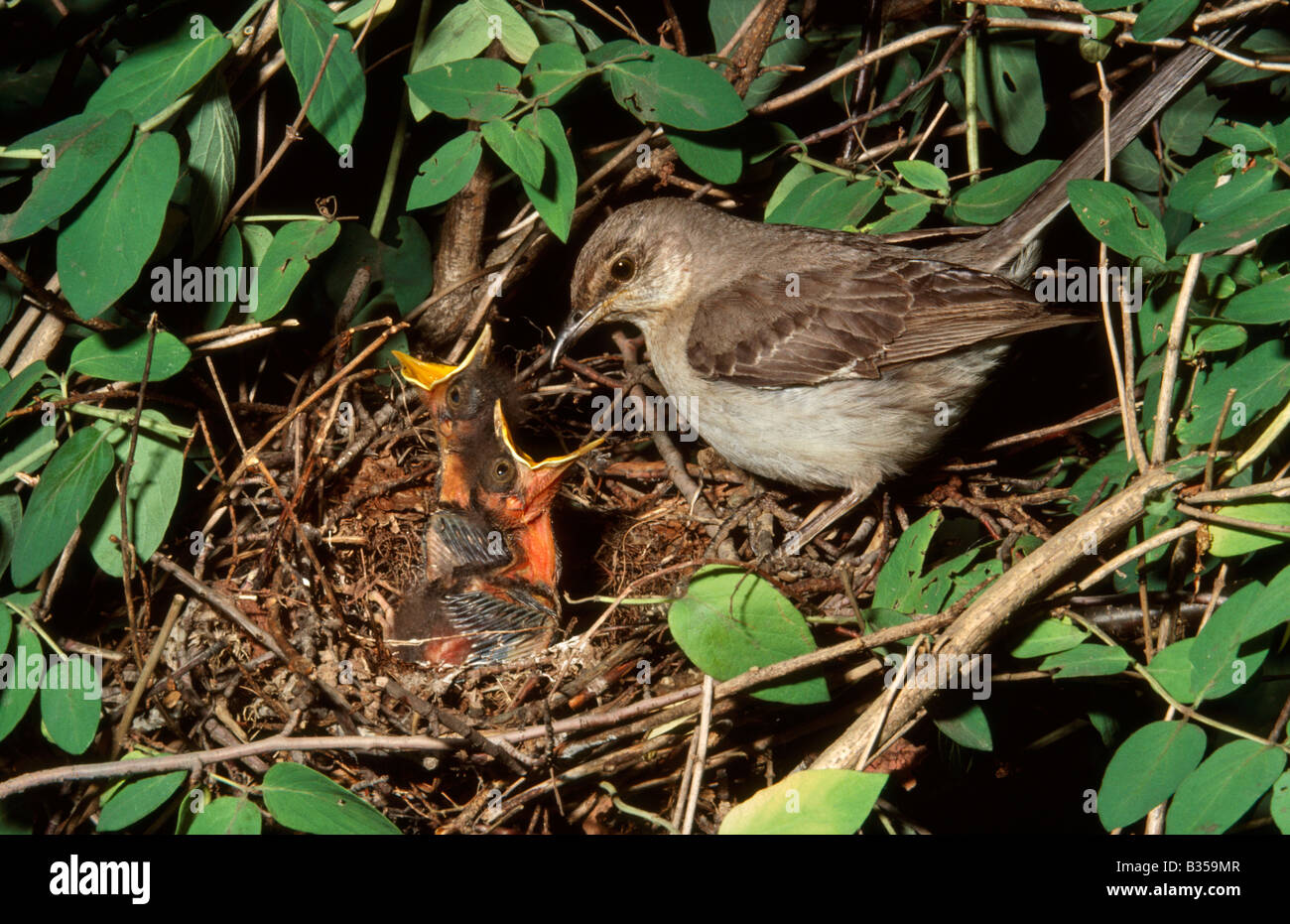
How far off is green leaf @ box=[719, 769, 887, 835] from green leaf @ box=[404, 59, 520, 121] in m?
1.91

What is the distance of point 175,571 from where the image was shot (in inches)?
115

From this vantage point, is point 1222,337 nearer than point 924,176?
Yes

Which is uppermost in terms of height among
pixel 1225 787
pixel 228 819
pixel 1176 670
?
pixel 1176 670

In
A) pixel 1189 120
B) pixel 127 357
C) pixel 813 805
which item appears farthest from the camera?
pixel 1189 120

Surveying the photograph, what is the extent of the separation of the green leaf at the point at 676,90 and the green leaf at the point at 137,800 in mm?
2249

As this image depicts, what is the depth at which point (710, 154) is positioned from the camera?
323 cm

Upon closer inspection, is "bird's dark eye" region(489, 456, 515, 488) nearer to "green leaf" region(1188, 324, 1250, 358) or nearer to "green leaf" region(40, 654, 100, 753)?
"green leaf" region(40, 654, 100, 753)

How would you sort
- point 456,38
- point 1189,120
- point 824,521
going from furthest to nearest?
1. point 824,521
2. point 1189,120
3. point 456,38

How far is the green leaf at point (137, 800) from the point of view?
2400mm

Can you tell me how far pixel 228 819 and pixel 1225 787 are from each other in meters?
2.37

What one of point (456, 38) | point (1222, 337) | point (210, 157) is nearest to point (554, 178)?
point (456, 38)

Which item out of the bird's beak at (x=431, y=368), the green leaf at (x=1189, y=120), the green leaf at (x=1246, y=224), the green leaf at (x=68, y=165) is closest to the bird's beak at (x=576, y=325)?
the bird's beak at (x=431, y=368)

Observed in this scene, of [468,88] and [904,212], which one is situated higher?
[468,88]

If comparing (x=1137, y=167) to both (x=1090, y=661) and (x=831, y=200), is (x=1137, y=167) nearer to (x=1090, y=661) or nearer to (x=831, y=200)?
(x=831, y=200)
